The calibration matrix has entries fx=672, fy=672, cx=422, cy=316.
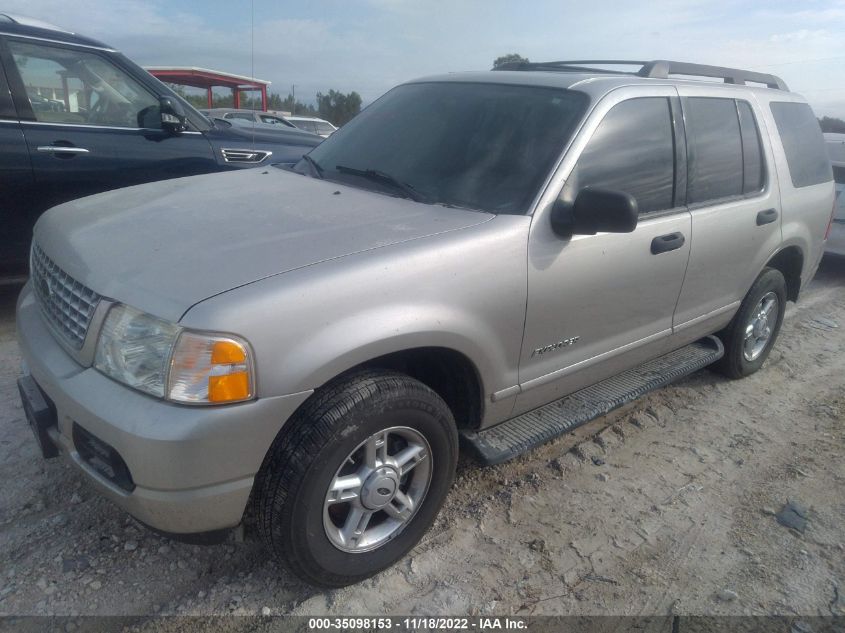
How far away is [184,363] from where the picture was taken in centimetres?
193

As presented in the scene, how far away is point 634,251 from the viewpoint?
3.07 metres

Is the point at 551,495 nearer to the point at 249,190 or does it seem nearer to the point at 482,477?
the point at 482,477

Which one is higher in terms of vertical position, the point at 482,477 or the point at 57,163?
the point at 57,163

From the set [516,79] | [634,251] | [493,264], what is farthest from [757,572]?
[516,79]

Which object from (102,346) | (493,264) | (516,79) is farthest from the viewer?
(516,79)

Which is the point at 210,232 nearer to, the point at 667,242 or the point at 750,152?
the point at 667,242

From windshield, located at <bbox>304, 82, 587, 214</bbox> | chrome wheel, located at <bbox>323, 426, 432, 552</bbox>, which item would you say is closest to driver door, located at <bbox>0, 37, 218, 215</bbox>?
windshield, located at <bbox>304, 82, 587, 214</bbox>

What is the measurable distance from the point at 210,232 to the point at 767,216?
3.17 metres

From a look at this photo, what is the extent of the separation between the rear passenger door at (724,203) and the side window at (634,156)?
0.70 ft

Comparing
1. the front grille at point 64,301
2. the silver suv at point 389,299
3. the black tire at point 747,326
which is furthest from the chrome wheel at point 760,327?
the front grille at point 64,301

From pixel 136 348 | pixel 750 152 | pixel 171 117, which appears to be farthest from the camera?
pixel 171 117

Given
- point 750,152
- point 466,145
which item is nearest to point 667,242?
point 466,145

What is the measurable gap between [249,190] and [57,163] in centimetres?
212

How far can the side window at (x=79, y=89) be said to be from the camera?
443cm
